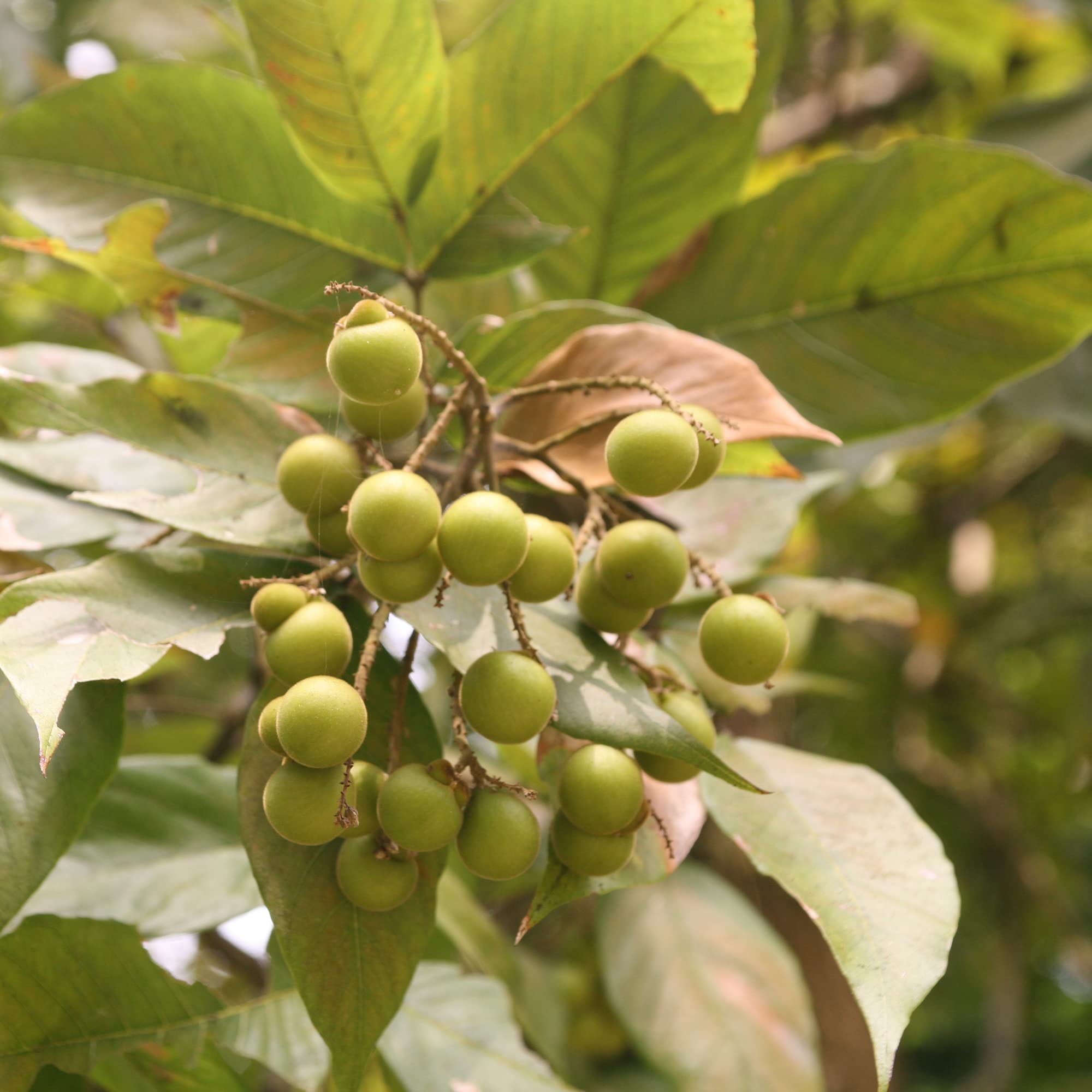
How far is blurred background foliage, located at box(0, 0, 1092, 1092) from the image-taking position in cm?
136

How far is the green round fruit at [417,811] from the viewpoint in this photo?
532 millimetres

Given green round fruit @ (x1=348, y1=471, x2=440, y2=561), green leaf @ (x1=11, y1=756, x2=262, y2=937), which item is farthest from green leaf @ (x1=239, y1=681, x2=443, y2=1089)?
green leaf @ (x1=11, y1=756, x2=262, y2=937)

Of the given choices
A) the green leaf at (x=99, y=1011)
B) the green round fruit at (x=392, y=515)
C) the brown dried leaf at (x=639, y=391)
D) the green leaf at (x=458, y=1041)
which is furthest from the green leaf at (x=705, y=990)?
the green round fruit at (x=392, y=515)

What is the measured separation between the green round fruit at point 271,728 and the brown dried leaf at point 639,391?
0.25 m

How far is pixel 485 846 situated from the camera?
56 cm

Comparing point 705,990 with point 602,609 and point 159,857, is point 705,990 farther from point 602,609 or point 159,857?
point 602,609

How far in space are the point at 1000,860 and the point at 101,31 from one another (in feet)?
9.21

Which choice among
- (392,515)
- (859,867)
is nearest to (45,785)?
(392,515)

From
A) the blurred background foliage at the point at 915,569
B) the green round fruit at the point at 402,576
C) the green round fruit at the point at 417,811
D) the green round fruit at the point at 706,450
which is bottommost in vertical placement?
the blurred background foliage at the point at 915,569

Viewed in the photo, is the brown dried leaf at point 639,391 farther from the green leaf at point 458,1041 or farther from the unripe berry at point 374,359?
the green leaf at point 458,1041

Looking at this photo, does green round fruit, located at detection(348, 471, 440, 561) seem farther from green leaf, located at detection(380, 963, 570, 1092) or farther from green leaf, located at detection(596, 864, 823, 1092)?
green leaf, located at detection(596, 864, 823, 1092)

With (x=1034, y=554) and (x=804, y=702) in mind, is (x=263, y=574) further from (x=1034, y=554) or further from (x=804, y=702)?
(x=1034, y=554)

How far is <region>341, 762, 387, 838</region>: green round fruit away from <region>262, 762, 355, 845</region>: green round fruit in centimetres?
3

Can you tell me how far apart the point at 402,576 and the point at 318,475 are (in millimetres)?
102
